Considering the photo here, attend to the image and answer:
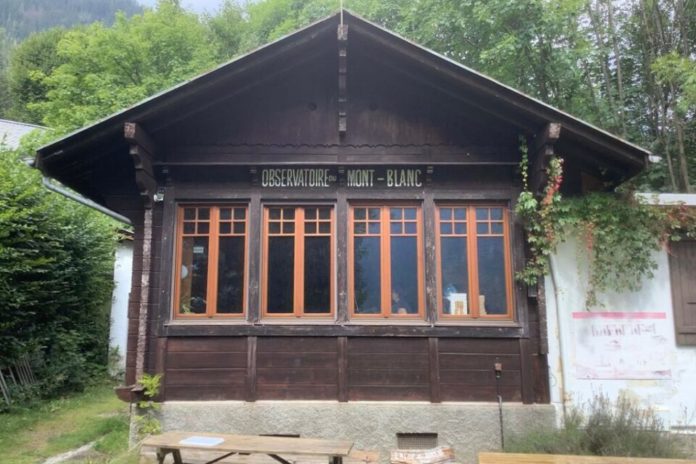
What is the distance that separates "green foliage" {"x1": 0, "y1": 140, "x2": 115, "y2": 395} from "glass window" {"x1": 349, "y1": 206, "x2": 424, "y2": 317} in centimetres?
577

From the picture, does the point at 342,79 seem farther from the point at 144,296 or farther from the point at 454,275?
the point at 144,296

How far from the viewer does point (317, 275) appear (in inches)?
267

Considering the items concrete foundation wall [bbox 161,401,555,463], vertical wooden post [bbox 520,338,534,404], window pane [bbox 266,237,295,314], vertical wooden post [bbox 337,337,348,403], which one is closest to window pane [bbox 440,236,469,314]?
vertical wooden post [bbox 520,338,534,404]

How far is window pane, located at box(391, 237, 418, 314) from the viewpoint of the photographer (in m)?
6.73

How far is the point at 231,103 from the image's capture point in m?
6.96

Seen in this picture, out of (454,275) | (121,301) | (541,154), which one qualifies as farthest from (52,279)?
(541,154)

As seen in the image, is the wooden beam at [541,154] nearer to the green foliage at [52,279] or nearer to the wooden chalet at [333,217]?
the wooden chalet at [333,217]

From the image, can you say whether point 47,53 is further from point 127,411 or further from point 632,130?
point 632,130

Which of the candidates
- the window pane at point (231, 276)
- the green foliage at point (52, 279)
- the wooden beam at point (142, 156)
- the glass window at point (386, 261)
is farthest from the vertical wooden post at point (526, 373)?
the green foliage at point (52, 279)

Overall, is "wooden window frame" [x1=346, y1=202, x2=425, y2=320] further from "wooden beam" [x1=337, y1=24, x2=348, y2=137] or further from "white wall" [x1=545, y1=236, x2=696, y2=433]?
"white wall" [x1=545, y1=236, x2=696, y2=433]

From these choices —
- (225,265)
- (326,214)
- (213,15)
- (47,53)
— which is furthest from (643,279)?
(47,53)

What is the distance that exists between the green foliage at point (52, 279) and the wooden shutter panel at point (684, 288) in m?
9.63

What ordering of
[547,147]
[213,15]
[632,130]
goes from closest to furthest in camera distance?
[547,147] < [632,130] < [213,15]

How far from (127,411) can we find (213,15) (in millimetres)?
26246
